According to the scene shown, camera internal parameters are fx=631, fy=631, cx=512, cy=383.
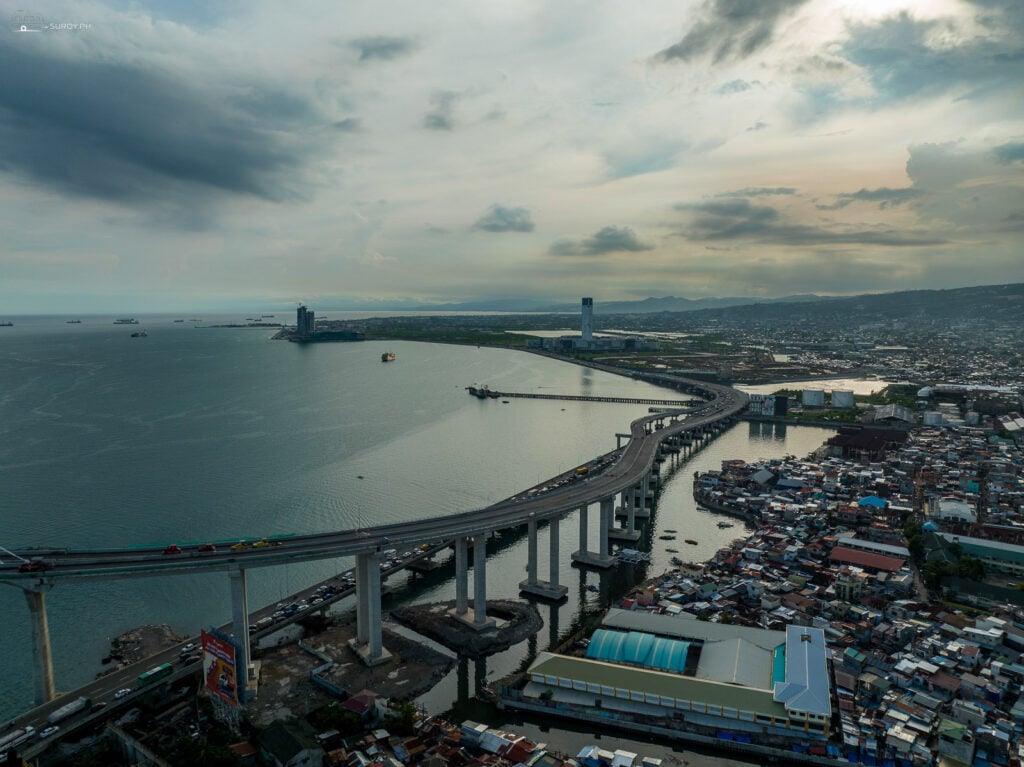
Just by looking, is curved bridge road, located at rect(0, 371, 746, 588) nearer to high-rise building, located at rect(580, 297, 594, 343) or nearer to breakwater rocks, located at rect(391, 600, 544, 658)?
breakwater rocks, located at rect(391, 600, 544, 658)

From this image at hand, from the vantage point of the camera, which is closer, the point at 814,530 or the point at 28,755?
the point at 28,755

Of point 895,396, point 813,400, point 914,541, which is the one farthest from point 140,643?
point 895,396

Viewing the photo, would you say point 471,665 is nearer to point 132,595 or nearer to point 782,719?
point 782,719

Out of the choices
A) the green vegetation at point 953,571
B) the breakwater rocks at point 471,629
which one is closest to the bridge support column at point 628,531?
the breakwater rocks at point 471,629

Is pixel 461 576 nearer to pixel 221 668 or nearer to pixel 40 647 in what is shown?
pixel 221 668

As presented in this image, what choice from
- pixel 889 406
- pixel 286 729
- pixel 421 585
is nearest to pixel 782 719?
pixel 286 729

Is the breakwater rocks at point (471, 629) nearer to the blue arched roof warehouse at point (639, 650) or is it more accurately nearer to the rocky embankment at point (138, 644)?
the blue arched roof warehouse at point (639, 650)

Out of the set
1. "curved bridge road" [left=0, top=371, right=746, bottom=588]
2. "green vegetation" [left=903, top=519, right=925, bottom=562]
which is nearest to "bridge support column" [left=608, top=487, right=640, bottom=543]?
"curved bridge road" [left=0, top=371, right=746, bottom=588]
